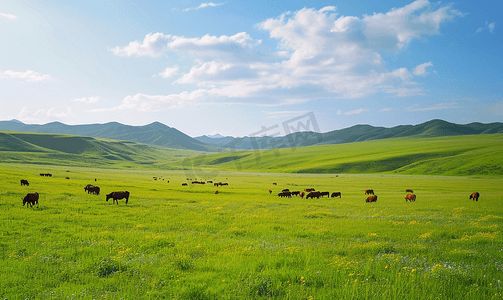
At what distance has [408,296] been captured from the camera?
637cm

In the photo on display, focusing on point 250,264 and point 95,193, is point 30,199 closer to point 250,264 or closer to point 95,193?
point 95,193

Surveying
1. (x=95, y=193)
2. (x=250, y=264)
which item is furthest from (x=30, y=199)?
(x=250, y=264)

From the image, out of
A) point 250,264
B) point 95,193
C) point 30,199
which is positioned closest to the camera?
point 250,264

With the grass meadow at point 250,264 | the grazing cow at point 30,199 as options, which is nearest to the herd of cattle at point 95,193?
the grazing cow at point 30,199

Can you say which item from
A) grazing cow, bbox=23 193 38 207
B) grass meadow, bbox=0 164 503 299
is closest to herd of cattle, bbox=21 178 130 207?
grazing cow, bbox=23 193 38 207

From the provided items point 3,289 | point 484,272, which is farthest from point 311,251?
point 3,289

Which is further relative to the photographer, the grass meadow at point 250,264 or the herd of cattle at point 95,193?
the herd of cattle at point 95,193

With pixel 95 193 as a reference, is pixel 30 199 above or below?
above

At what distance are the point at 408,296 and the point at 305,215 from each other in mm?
15343

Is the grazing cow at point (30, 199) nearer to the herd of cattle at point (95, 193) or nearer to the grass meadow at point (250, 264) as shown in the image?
the herd of cattle at point (95, 193)

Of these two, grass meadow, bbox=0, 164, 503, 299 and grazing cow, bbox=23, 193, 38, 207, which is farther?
grazing cow, bbox=23, 193, 38, 207

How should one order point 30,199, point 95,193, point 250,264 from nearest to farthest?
point 250,264 → point 30,199 → point 95,193

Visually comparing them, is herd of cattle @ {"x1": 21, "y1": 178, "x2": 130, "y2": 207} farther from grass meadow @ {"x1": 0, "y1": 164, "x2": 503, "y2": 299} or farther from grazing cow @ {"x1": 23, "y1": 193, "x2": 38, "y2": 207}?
grass meadow @ {"x1": 0, "y1": 164, "x2": 503, "y2": 299}

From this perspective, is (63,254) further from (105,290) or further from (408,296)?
(408,296)
